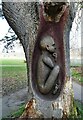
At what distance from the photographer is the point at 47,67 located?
3924 mm

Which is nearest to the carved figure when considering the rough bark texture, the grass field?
the rough bark texture

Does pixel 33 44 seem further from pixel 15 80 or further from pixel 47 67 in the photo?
pixel 15 80

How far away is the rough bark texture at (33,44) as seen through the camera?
4288mm

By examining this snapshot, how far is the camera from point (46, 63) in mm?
Answer: 3893

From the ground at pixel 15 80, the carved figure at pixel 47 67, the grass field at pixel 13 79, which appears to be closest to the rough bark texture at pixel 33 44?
the carved figure at pixel 47 67

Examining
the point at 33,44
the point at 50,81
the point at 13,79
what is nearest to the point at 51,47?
the point at 50,81

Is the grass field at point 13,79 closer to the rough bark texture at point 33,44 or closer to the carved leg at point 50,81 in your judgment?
the rough bark texture at point 33,44

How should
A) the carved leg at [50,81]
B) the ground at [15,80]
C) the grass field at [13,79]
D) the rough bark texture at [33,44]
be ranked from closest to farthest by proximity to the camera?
the carved leg at [50,81] < the rough bark texture at [33,44] < the ground at [15,80] < the grass field at [13,79]

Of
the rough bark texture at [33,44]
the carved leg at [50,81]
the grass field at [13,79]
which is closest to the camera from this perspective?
the carved leg at [50,81]

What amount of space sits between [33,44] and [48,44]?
0.49 m

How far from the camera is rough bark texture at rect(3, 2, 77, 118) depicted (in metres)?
4.29

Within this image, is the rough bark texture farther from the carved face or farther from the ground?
the ground

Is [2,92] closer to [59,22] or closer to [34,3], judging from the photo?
[34,3]

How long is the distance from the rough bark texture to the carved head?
0.94ft
